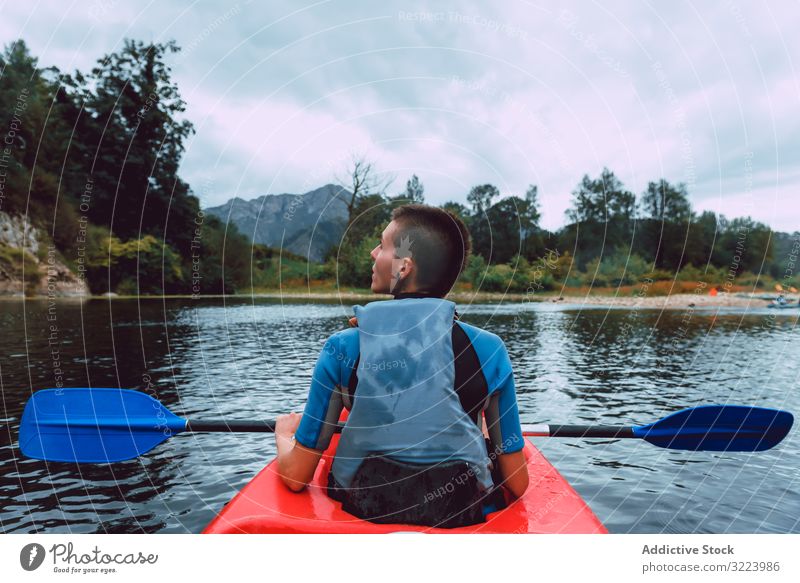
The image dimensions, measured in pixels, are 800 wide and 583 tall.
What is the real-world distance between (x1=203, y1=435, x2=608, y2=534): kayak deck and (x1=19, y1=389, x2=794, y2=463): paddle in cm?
115

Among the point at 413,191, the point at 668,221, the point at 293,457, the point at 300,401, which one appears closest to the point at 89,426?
the point at 293,457

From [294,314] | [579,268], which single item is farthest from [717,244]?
[294,314]

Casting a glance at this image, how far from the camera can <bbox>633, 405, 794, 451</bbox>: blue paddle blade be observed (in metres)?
4.85

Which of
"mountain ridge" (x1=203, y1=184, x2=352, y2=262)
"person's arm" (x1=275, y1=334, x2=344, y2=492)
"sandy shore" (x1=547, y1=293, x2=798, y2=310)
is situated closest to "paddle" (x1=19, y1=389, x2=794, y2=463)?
"person's arm" (x1=275, y1=334, x2=344, y2=492)

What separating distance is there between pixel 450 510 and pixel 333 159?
12.3 feet

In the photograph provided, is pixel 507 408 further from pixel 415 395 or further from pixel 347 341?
pixel 347 341

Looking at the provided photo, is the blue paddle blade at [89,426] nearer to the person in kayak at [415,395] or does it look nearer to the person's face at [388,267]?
the person in kayak at [415,395]

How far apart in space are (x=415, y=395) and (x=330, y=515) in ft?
3.11

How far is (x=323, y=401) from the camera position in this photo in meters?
2.80

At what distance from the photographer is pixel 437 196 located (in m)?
5.44

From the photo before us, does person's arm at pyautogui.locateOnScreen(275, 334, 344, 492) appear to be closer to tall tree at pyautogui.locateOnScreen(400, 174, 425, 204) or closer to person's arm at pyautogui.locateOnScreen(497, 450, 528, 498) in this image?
person's arm at pyautogui.locateOnScreen(497, 450, 528, 498)

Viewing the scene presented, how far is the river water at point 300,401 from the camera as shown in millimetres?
5941

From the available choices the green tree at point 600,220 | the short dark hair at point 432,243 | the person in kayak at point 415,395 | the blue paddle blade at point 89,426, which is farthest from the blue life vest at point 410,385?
the green tree at point 600,220

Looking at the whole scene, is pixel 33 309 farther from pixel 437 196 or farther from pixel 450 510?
pixel 450 510
